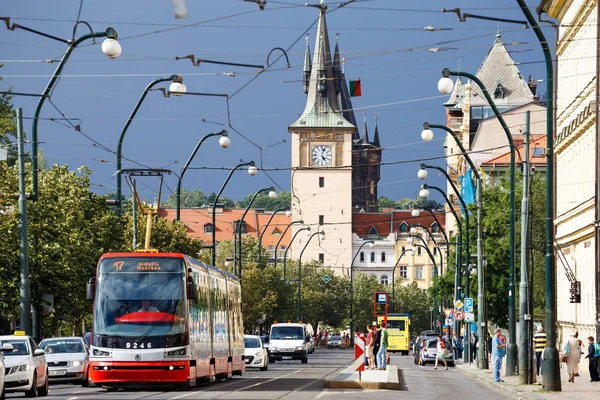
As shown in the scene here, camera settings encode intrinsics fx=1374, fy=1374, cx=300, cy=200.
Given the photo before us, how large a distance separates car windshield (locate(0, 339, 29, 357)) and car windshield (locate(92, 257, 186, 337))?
187cm

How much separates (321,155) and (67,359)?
140336mm

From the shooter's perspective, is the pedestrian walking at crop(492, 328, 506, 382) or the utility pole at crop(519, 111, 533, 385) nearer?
the utility pole at crop(519, 111, 533, 385)

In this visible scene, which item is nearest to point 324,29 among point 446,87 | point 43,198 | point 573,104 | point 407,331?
point 407,331

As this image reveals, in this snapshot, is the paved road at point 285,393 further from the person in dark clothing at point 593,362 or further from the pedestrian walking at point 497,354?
the person in dark clothing at point 593,362

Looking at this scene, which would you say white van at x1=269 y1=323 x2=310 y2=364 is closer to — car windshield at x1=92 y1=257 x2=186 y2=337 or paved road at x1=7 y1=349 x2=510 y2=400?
paved road at x1=7 y1=349 x2=510 y2=400

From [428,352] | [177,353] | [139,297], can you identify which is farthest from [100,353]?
[428,352]

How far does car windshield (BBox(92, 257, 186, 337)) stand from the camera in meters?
30.1

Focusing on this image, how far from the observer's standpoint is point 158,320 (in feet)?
99.1

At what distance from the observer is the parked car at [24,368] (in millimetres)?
27703

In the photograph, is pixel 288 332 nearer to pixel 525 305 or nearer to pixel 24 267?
pixel 24 267

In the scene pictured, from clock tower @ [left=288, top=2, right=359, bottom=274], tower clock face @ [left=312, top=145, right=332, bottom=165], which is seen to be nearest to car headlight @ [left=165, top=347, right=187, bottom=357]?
clock tower @ [left=288, top=2, right=359, bottom=274]

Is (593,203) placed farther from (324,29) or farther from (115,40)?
(324,29)

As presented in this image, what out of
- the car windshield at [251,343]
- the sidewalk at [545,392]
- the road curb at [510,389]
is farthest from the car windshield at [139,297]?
the car windshield at [251,343]

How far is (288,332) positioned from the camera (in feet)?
229
